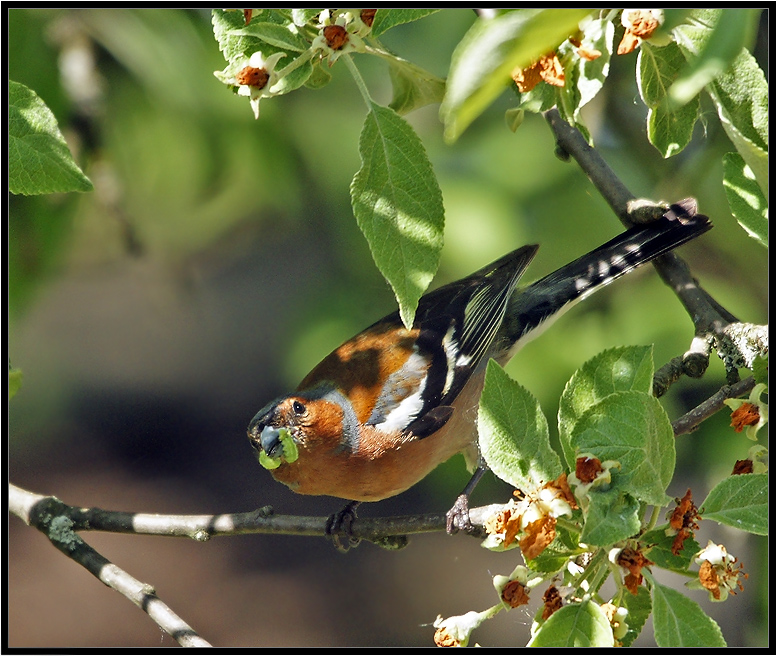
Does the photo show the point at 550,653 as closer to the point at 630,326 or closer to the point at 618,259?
the point at 618,259

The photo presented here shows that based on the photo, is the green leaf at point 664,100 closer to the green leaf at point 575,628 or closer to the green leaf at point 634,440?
the green leaf at point 634,440

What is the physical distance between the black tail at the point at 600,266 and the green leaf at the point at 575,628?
0.97m

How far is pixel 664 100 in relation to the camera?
1153mm

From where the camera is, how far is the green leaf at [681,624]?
0.96 meters

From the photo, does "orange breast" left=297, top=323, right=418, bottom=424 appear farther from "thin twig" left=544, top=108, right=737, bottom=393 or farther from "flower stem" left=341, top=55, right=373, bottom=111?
"flower stem" left=341, top=55, right=373, bottom=111

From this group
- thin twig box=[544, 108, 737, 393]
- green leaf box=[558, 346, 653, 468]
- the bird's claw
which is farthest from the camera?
thin twig box=[544, 108, 737, 393]

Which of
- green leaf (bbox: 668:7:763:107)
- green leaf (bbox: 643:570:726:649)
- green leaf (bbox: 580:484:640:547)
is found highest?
green leaf (bbox: 668:7:763:107)

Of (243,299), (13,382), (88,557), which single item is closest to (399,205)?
(13,382)

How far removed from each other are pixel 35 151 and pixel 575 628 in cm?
106

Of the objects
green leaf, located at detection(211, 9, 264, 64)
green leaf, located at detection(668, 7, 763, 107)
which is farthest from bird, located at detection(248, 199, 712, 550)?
green leaf, located at detection(668, 7, 763, 107)

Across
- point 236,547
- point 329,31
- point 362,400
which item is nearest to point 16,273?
point 362,400

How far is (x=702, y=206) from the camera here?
7.36 feet

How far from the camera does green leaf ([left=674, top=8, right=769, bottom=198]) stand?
933 millimetres

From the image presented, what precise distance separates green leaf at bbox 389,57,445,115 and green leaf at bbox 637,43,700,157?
328mm
